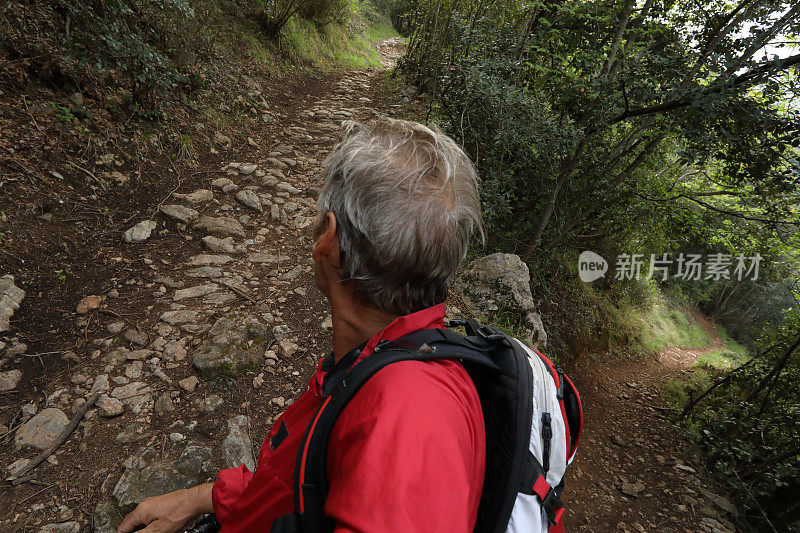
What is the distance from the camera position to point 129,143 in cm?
470

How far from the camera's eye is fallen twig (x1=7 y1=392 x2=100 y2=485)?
7.35 ft

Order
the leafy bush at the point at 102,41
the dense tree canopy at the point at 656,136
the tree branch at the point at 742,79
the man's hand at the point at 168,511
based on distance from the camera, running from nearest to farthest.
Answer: the man's hand at the point at 168,511 → the tree branch at the point at 742,79 → the dense tree canopy at the point at 656,136 → the leafy bush at the point at 102,41

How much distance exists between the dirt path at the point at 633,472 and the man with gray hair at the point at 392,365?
4428 mm

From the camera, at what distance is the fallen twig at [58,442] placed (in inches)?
88.2

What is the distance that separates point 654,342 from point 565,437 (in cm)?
1305

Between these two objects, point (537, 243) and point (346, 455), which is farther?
point (537, 243)

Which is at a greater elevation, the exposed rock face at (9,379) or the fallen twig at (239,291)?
the fallen twig at (239,291)

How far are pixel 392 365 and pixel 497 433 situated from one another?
36 centimetres

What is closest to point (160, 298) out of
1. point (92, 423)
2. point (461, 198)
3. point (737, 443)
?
point (92, 423)

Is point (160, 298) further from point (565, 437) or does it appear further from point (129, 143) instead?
point (565, 437)

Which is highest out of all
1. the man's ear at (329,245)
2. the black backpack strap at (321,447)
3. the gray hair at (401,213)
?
the gray hair at (401,213)

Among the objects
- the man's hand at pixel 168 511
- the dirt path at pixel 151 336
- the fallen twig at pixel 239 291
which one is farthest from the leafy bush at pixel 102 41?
the man's hand at pixel 168 511

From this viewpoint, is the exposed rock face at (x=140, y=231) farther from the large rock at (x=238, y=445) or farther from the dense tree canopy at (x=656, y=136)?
the dense tree canopy at (x=656, y=136)

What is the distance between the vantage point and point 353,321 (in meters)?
1.29
